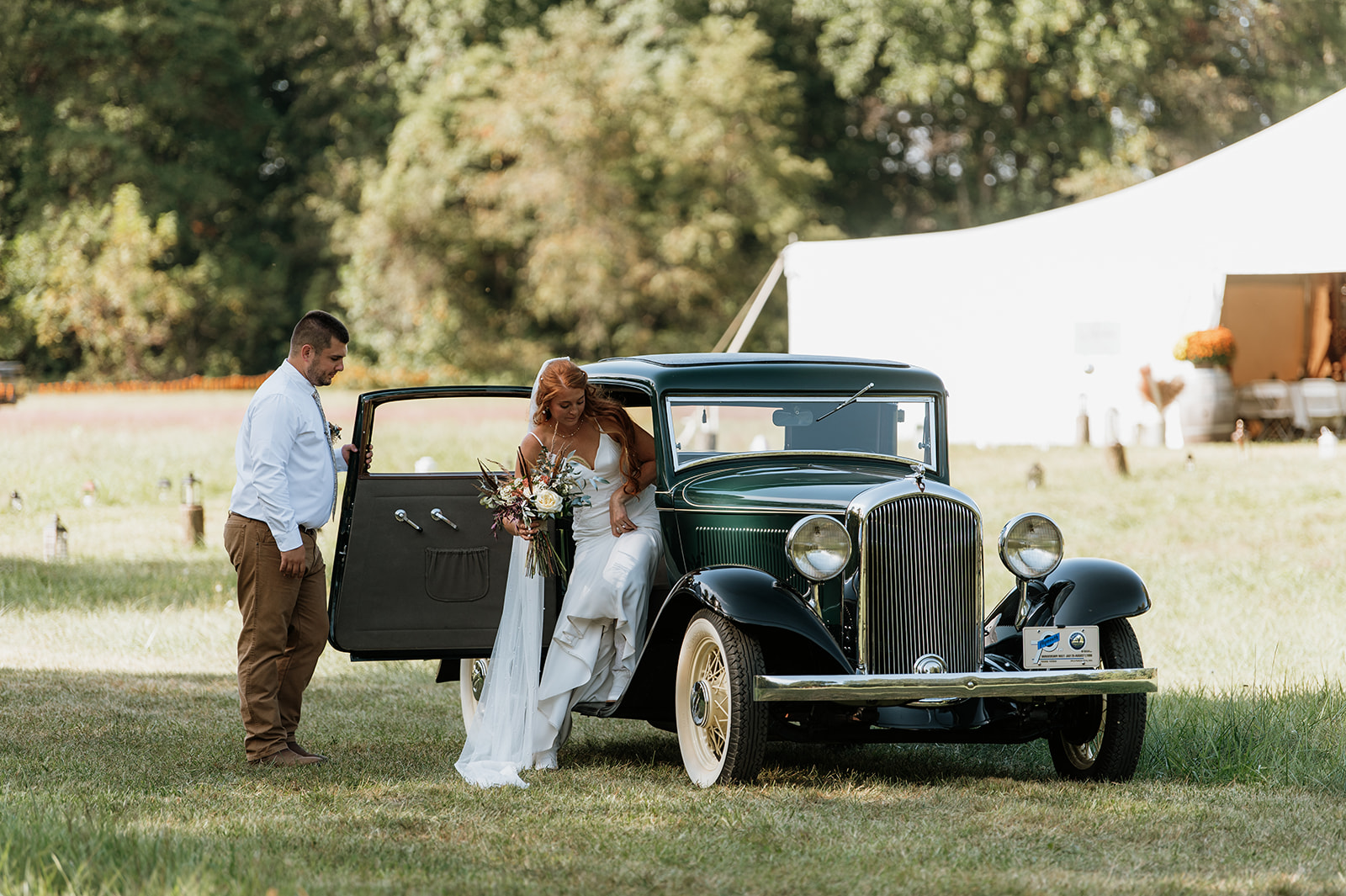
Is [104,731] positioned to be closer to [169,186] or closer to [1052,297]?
[1052,297]

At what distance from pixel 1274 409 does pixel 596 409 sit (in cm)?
1663

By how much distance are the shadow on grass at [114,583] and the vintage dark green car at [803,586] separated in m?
4.37

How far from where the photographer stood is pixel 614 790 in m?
5.59

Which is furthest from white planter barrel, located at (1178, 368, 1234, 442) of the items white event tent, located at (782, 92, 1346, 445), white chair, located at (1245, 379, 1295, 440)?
white chair, located at (1245, 379, 1295, 440)

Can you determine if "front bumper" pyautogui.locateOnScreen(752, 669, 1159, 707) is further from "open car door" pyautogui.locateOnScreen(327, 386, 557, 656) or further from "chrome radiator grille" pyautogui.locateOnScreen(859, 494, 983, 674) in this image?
"open car door" pyautogui.locateOnScreen(327, 386, 557, 656)

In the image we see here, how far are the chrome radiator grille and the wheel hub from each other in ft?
2.07

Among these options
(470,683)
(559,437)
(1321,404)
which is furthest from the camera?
(1321,404)

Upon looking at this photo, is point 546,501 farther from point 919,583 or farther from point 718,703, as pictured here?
point 919,583

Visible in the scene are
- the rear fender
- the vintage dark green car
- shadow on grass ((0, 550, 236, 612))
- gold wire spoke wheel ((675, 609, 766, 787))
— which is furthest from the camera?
shadow on grass ((0, 550, 236, 612))

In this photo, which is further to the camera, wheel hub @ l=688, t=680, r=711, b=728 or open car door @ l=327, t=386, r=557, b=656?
open car door @ l=327, t=386, r=557, b=656

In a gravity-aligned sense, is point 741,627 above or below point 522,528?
below

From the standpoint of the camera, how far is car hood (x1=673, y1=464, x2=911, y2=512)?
5.83 m

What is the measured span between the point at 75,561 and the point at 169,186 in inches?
1408

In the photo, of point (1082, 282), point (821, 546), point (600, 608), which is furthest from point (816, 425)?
point (1082, 282)
